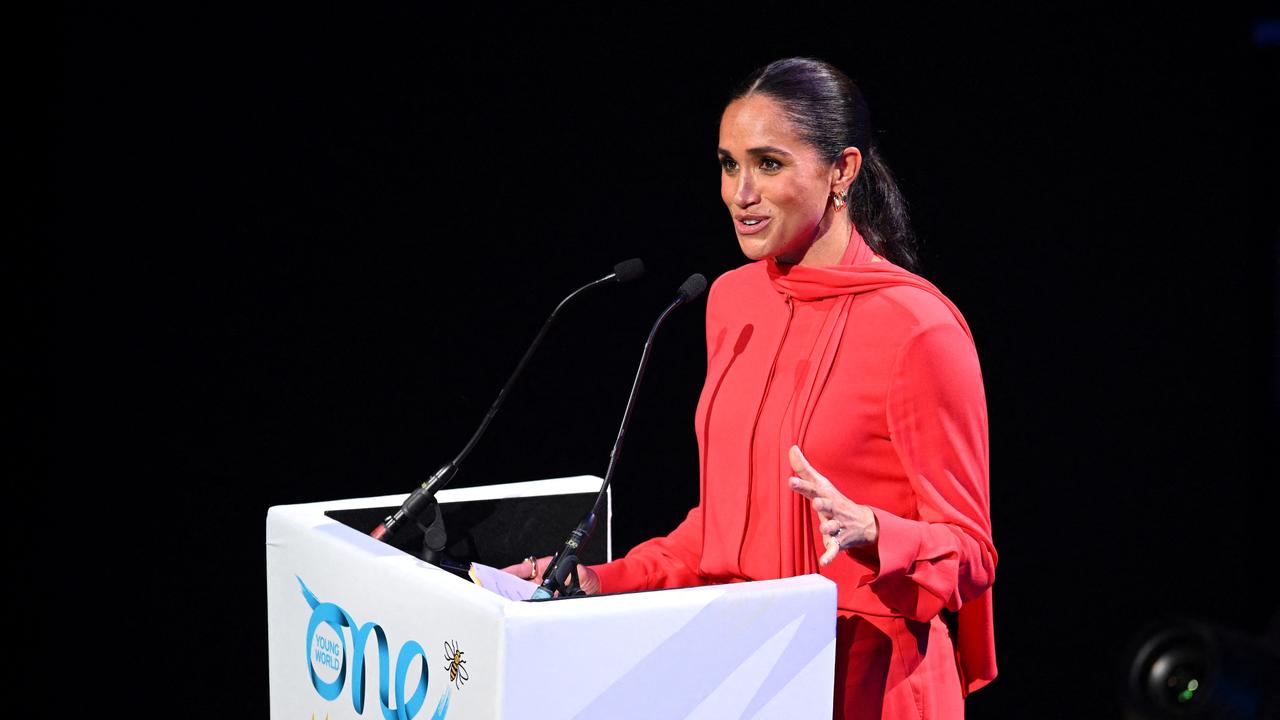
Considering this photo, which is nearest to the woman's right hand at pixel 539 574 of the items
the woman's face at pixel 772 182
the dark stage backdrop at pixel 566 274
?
the woman's face at pixel 772 182

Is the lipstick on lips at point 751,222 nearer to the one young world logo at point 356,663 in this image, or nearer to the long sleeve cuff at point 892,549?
the long sleeve cuff at point 892,549

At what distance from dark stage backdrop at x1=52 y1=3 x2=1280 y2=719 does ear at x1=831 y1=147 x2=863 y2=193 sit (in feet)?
4.38

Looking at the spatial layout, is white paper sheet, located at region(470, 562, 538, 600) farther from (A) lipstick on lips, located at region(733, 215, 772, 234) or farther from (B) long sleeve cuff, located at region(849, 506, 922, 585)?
(A) lipstick on lips, located at region(733, 215, 772, 234)

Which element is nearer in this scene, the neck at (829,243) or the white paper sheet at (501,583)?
the white paper sheet at (501,583)

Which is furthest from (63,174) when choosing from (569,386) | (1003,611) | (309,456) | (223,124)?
(1003,611)

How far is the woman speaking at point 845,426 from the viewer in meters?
1.85

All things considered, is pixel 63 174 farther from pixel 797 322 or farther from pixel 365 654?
pixel 797 322

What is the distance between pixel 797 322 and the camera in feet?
6.86

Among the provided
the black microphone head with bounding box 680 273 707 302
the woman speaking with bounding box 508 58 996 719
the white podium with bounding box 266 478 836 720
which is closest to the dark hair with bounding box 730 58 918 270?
the woman speaking with bounding box 508 58 996 719

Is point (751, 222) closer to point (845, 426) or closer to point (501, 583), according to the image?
point (845, 426)

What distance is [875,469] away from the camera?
1.94 metres

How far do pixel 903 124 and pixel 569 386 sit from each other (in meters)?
1.08

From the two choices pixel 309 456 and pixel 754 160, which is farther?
pixel 309 456

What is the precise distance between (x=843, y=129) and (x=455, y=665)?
0.99 meters
